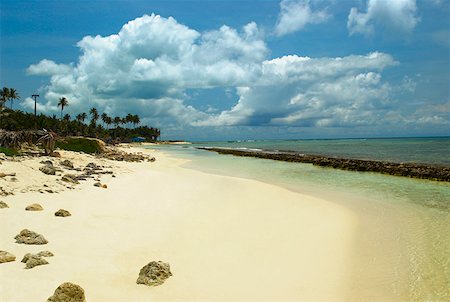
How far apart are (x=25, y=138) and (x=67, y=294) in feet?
82.1

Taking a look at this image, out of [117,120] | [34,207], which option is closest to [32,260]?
[34,207]

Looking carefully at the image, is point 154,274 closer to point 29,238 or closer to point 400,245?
point 29,238

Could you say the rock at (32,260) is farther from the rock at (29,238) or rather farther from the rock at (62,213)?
the rock at (62,213)

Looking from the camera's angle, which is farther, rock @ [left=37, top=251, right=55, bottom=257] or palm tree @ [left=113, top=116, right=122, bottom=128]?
palm tree @ [left=113, top=116, right=122, bottom=128]

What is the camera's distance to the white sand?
5621 millimetres

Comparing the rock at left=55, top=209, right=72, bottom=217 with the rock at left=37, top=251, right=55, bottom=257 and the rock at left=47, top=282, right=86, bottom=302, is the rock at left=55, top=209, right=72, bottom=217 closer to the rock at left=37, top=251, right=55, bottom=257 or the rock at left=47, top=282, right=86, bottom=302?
→ the rock at left=37, top=251, right=55, bottom=257

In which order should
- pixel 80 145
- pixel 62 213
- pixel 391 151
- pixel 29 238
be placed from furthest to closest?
pixel 391 151 < pixel 80 145 < pixel 62 213 < pixel 29 238

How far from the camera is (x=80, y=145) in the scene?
35844 mm

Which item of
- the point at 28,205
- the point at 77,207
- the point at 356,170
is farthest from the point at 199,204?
the point at 356,170

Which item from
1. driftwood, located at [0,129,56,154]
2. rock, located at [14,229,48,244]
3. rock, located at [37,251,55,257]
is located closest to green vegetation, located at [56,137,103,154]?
driftwood, located at [0,129,56,154]

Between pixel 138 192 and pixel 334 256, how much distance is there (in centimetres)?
976

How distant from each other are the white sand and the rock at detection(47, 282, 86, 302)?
0.33m

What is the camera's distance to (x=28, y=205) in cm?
994

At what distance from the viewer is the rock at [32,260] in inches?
229
